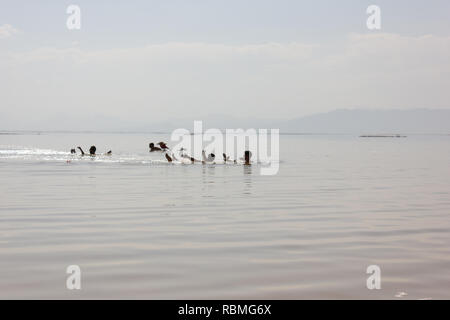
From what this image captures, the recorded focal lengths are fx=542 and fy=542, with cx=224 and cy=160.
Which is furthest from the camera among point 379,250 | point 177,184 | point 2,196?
point 177,184

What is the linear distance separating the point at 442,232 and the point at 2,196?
17.5 meters

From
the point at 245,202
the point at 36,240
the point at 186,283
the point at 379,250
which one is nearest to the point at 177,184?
the point at 245,202

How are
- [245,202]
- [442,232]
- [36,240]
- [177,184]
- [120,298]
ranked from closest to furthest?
[120,298] < [36,240] < [442,232] < [245,202] < [177,184]

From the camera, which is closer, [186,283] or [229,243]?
[186,283]

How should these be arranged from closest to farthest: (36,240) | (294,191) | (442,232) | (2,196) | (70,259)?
(70,259) < (36,240) < (442,232) < (2,196) < (294,191)

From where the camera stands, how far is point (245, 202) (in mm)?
21641

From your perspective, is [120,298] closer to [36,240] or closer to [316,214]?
[36,240]

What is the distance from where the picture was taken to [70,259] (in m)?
11.6

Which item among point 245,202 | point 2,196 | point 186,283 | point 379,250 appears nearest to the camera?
point 186,283
